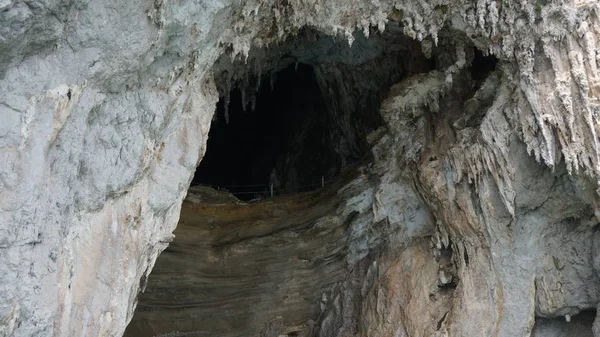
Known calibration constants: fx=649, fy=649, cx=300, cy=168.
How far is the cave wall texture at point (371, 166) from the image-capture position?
6.33 meters

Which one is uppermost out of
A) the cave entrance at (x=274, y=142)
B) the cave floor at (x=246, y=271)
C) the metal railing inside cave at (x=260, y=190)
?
the cave entrance at (x=274, y=142)

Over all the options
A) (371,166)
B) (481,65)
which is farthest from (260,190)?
(481,65)

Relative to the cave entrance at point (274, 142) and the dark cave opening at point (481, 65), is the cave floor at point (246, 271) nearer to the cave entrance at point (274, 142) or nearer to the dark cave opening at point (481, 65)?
the cave entrance at point (274, 142)

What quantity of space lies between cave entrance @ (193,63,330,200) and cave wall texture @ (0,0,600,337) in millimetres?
3651

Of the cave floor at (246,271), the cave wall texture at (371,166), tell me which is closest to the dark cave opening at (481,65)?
the cave wall texture at (371,166)

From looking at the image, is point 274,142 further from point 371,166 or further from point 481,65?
point 481,65

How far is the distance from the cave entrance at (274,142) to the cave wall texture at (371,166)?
3651 millimetres

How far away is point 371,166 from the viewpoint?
1216 cm

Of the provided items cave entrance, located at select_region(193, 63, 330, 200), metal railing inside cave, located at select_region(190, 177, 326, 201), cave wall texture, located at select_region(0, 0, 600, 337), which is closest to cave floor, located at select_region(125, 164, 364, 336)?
cave wall texture, located at select_region(0, 0, 600, 337)

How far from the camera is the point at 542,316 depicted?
993cm

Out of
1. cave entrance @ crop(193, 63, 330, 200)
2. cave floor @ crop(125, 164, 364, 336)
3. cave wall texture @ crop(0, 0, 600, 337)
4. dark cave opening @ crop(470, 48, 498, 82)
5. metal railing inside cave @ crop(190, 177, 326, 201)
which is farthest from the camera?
cave entrance @ crop(193, 63, 330, 200)

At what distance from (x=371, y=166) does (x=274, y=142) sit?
18.8 ft

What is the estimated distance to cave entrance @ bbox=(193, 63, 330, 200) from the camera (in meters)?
15.6

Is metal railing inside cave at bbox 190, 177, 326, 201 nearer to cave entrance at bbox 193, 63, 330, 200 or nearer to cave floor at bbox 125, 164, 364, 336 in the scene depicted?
cave entrance at bbox 193, 63, 330, 200
